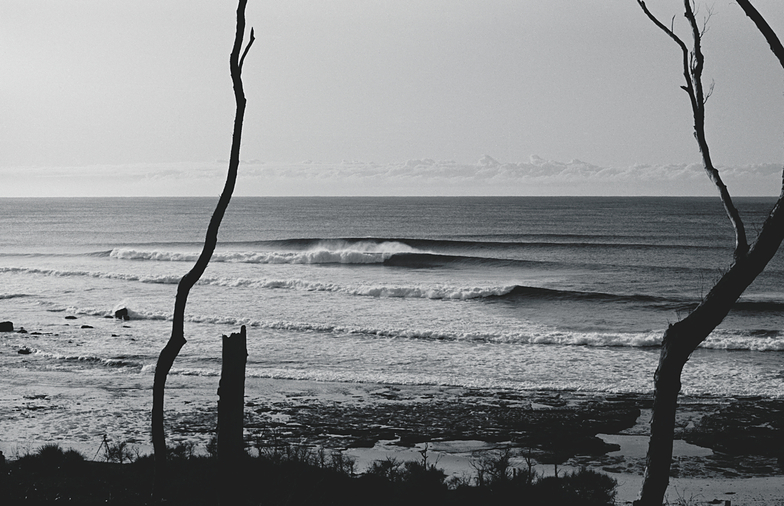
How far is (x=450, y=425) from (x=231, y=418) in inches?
274

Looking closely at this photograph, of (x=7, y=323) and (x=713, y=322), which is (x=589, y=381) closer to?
(x=713, y=322)

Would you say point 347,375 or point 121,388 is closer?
point 121,388

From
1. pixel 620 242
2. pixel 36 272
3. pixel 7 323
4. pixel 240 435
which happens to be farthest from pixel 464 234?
pixel 240 435

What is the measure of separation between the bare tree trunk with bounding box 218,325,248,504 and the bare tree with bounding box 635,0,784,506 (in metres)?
2.85

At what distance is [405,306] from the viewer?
2644cm

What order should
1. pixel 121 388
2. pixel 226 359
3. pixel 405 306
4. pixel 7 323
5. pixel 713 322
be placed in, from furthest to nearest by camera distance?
pixel 405 306
pixel 7 323
pixel 121 388
pixel 226 359
pixel 713 322

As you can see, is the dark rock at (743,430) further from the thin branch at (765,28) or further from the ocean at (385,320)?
the thin branch at (765,28)

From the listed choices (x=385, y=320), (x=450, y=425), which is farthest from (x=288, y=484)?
(x=385, y=320)

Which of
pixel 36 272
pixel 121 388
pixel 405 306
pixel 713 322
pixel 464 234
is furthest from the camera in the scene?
pixel 464 234

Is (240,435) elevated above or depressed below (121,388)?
above

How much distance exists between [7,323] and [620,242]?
45.0 metres

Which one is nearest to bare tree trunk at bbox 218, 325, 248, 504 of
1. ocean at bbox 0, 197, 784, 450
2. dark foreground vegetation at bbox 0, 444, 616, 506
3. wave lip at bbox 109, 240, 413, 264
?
dark foreground vegetation at bbox 0, 444, 616, 506

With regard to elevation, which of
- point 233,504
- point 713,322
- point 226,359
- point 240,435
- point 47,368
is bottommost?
point 47,368

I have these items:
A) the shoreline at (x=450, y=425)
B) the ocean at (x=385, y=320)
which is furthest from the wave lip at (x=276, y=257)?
the shoreline at (x=450, y=425)
